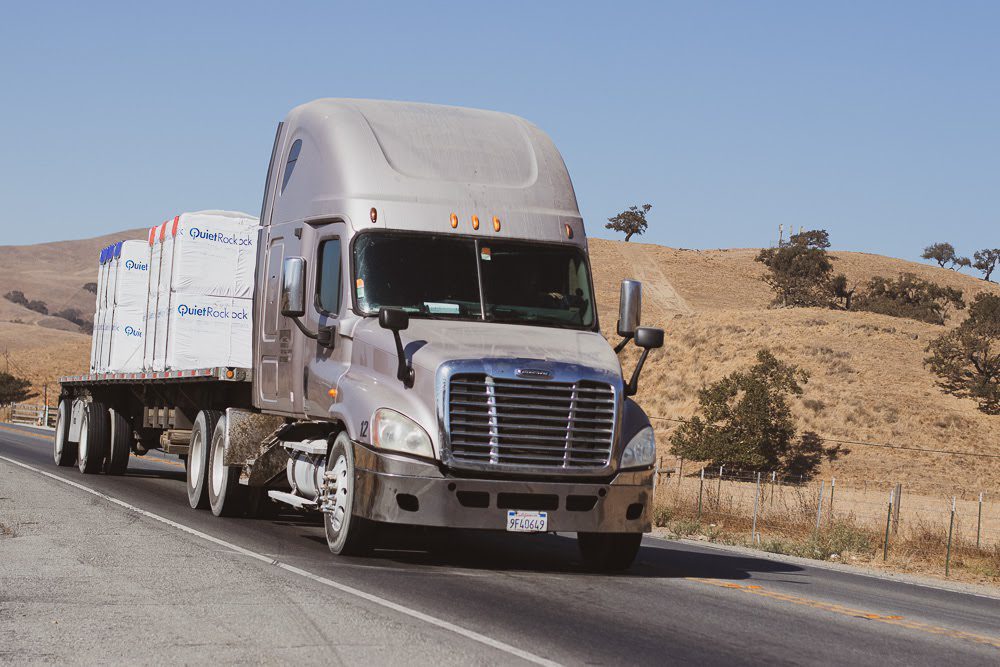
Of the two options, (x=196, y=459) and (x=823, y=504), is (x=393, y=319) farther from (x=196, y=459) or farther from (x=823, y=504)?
(x=823, y=504)

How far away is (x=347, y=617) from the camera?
8.63 m

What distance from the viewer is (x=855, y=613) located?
10.5 metres

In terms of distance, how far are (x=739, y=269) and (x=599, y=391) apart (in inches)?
4703

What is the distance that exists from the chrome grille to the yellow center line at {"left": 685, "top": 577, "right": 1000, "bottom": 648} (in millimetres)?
1858

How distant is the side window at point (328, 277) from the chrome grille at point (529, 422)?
2168 millimetres

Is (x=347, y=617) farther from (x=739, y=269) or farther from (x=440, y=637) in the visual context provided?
(x=739, y=269)

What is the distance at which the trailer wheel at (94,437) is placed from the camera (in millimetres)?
22062

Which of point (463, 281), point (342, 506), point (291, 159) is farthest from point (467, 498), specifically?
point (291, 159)

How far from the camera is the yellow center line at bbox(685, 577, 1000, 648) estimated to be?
381 inches

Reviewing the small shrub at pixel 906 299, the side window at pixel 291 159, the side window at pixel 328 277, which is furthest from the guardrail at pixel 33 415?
the small shrub at pixel 906 299

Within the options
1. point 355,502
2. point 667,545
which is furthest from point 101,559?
point 667,545

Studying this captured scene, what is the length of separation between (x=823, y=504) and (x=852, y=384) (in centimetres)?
2562

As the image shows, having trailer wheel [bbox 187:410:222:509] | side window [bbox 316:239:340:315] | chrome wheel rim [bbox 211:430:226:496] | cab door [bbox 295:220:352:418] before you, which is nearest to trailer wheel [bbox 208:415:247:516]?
chrome wheel rim [bbox 211:430:226:496]

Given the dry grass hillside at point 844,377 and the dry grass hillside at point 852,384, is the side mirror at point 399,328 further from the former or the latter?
the dry grass hillside at point 852,384
